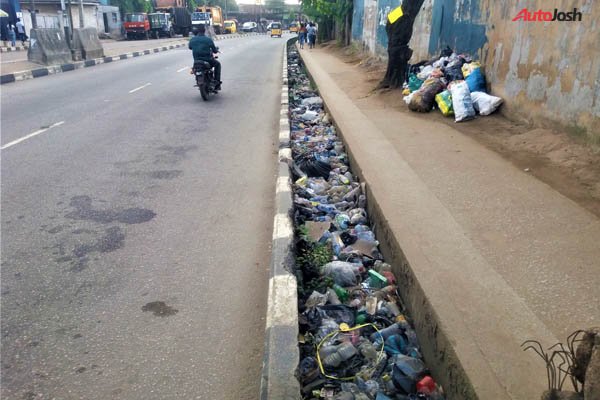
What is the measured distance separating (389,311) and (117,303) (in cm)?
182

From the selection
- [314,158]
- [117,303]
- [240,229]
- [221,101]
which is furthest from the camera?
[221,101]

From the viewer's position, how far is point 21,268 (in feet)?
12.3

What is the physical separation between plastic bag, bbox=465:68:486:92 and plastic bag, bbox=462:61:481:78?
18cm

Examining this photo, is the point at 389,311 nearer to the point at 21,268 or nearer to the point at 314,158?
the point at 21,268

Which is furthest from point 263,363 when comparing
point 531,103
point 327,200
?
point 531,103

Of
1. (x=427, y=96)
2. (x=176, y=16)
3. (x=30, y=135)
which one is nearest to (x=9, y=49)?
(x=30, y=135)

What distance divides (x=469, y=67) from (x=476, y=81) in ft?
1.94

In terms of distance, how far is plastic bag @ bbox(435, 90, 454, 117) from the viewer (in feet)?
27.6

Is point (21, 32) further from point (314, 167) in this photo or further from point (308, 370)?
point (308, 370)

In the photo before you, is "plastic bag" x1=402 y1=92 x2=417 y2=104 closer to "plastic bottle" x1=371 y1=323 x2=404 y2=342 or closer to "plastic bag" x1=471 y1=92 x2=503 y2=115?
"plastic bag" x1=471 y1=92 x2=503 y2=115

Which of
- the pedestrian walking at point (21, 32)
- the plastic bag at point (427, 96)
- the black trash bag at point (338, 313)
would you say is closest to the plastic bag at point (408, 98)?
the plastic bag at point (427, 96)

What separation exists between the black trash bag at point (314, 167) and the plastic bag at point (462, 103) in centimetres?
268

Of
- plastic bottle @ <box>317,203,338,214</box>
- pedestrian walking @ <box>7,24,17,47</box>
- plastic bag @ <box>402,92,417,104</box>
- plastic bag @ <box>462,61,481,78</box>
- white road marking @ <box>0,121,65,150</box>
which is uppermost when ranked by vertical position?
pedestrian walking @ <box>7,24,17,47</box>

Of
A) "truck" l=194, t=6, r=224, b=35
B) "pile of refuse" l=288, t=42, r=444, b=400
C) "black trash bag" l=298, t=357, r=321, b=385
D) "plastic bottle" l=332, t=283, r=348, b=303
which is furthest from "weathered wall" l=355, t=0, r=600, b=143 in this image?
"truck" l=194, t=6, r=224, b=35
